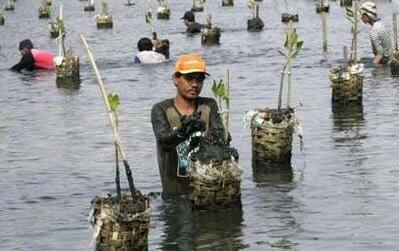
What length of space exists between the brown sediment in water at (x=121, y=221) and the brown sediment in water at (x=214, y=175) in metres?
1.36

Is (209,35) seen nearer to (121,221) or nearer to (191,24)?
(191,24)

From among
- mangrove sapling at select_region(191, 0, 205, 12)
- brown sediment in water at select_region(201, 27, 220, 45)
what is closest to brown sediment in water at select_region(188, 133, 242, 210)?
brown sediment in water at select_region(201, 27, 220, 45)

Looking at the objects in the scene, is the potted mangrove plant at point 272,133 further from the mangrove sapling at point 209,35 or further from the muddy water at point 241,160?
the mangrove sapling at point 209,35

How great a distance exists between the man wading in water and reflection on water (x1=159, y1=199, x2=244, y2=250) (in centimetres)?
46

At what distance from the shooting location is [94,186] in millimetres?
12992

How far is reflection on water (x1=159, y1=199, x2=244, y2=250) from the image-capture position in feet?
31.6

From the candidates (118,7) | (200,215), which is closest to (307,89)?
(200,215)

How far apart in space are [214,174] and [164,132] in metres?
0.97

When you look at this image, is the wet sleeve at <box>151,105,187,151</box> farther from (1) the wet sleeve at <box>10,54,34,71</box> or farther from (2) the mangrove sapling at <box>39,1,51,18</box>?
(2) the mangrove sapling at <box>39,1,51,18</box>

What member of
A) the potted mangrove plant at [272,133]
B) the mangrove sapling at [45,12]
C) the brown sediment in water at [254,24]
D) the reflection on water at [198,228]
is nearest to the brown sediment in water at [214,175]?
the reflection on water at [198,228]

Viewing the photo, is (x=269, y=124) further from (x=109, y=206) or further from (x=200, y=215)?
(x=109, y=206)

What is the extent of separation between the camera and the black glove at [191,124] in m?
9.16

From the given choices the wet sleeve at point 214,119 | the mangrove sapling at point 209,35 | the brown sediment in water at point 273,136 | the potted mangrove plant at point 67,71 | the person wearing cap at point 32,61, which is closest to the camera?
the wet sleeve at point 214,119

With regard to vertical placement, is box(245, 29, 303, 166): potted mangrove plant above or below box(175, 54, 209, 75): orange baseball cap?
below
